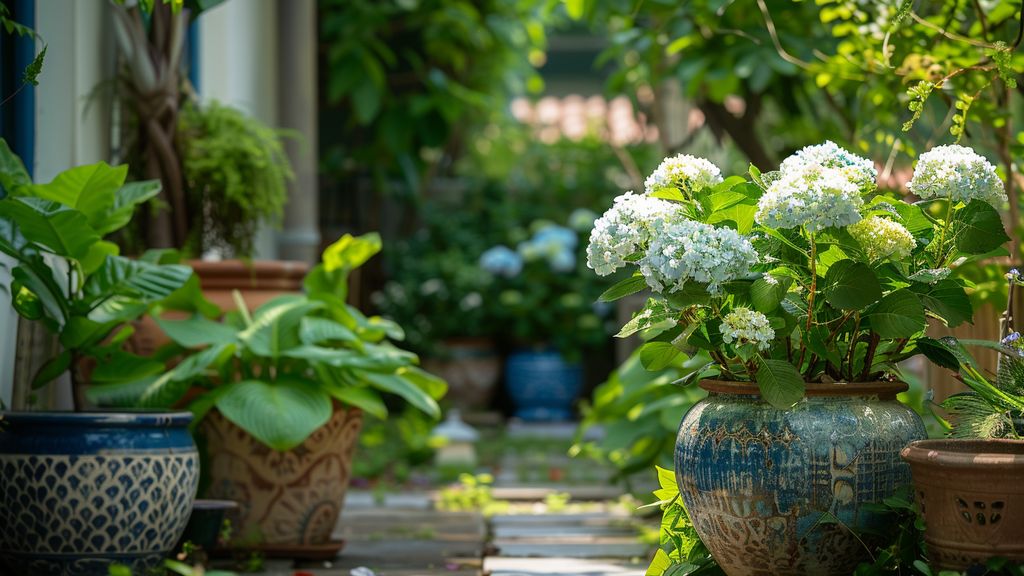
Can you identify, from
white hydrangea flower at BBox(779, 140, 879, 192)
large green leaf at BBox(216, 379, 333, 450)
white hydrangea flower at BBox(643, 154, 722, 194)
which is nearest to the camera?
white hydrangea flower at BBox(779, 140, 879, 192)

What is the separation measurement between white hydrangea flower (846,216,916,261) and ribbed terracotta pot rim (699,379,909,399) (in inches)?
9.3

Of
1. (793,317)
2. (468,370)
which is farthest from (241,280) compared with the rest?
(468,370)

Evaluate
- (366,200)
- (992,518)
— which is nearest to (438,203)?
(366,200)

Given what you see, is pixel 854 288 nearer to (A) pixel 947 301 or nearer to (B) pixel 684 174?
(A) pixel 947 301

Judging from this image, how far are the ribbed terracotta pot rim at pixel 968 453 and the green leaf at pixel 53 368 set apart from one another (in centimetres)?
175

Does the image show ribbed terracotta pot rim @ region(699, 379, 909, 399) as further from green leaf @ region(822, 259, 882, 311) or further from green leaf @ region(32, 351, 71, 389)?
green leaf @ region(32, 351, 71, 389)

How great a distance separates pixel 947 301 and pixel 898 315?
0.10 m

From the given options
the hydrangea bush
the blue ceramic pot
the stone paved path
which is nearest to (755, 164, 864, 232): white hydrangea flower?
the hydrangea bush

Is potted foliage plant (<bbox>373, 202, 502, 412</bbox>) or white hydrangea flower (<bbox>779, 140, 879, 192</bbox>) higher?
white hydrangea flower (<bbox>779, 140, 879, 192</bbox>)

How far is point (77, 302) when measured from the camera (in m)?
2.69

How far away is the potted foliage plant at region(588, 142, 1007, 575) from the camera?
2.06 meters

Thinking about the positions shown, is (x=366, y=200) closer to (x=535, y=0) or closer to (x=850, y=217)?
(x=535, y=0)

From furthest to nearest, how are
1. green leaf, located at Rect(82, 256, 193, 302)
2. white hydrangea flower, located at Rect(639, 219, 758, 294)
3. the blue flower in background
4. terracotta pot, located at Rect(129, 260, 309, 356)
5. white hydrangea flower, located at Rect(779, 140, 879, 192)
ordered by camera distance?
the blue flower in background, terracotta pot, located at Rect(129, 260, 309, 356), green leaf, located at Rect(82, 256, 193, 302), white hydrangea flower, located at Rect(779, 140, 879, 192), white hydrangea flower, located at Rect(639, 219, 758, 294)

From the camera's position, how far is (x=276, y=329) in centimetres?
316
